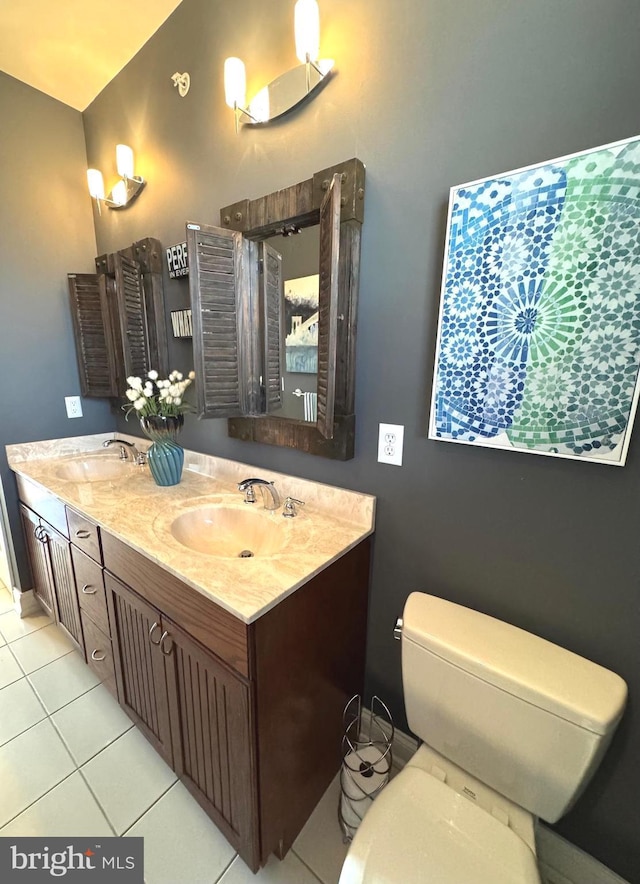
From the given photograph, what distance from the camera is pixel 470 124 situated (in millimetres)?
872

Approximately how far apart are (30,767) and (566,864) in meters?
1.74

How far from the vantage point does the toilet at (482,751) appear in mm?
695

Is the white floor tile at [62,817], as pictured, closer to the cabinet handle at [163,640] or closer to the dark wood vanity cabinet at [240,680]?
the dark wood vanity cabinet at [240,680]

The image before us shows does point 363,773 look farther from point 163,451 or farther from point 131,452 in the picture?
point 131,452

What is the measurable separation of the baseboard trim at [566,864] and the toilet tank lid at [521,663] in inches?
20.1

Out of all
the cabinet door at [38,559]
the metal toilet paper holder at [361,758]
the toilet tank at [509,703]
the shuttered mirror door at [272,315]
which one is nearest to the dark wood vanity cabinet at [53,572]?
the cabinet door at [38,559]

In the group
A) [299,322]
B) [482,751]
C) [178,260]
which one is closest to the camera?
[482,751]

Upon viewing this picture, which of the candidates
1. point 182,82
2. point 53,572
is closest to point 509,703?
point 53,572

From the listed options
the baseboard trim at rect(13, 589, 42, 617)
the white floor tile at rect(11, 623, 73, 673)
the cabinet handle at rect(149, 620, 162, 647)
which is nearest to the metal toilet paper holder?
the cabinet handle at rect(149, 620, 162, 647)

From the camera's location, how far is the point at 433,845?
73 cm

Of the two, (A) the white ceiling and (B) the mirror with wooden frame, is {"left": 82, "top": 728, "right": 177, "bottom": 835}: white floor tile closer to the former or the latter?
(B) the mirror with wooden frame

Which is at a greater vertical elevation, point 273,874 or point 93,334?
point 93,334

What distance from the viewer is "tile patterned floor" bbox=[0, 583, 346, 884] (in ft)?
3.32

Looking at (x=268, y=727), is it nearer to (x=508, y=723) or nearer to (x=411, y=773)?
(x=411, y=773)
